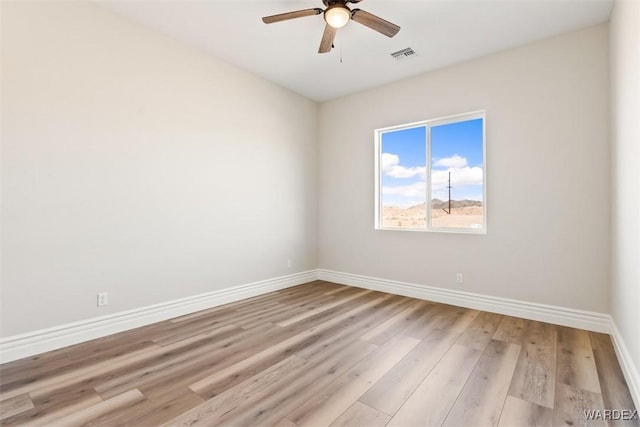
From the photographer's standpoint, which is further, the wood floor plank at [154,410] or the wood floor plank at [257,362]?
the wood floor plank at [257,362]

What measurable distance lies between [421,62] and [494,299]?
9.69ft

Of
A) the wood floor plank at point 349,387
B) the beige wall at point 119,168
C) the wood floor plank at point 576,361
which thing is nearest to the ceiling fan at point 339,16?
the beige wall at point 119,168

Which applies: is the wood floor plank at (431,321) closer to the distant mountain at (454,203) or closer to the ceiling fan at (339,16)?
the distant mountain at (454,203)

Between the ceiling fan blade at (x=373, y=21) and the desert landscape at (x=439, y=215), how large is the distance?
2218 mm

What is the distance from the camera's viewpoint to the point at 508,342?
2641mm

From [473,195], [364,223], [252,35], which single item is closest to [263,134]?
[252,35]

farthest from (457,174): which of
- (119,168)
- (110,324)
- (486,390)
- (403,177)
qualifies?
(110,324)

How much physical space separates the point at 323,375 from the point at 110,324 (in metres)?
2.10

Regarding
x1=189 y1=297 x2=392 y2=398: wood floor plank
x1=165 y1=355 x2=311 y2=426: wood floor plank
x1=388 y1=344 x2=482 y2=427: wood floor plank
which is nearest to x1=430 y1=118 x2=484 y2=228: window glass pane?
x1=388 y1=344 x2=482 y2=427: wood floor plank

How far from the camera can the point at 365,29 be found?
3088 mm

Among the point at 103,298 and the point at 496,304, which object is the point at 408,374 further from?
the point at 103,298

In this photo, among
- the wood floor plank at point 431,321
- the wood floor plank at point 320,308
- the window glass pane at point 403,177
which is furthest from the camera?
the window glass pane at point 403,177

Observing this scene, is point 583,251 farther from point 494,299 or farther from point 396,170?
point 396,170

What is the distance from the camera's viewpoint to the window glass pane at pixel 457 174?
145 inches
